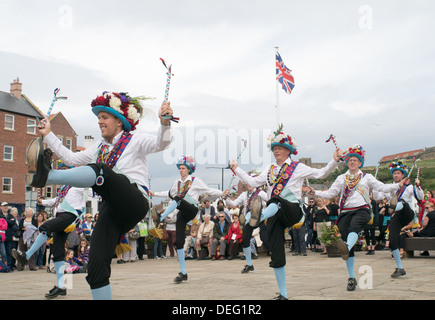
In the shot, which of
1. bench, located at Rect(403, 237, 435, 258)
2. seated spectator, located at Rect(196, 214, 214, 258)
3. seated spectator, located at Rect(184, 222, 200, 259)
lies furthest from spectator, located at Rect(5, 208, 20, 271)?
bench, located at Rect(403, 237, 435, 258)

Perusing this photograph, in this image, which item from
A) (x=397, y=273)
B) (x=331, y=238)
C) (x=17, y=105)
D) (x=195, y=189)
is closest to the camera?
(x=397, y=273)

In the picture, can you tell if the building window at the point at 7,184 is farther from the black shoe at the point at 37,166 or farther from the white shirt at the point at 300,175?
the black shoe at the point at 37,166

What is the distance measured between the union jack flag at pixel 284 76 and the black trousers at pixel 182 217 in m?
13.5

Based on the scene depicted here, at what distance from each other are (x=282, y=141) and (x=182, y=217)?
2729 mm

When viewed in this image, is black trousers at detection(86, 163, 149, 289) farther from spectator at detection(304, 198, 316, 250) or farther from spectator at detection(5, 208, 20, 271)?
spectator at detection(304, 198, 316, 250)

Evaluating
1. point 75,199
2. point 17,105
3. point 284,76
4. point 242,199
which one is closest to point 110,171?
point 75,199

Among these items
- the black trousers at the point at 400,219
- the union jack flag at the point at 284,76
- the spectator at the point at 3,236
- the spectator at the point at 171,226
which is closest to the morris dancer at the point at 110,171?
the black trousers at the point at 400,219

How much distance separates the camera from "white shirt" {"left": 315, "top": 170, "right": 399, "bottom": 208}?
7.13m

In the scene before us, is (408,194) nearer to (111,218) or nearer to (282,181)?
(282,181)

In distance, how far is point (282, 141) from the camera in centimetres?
647

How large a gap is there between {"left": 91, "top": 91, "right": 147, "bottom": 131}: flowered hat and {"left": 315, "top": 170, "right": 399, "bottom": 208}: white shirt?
4.00 m

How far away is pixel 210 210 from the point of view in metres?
16.0

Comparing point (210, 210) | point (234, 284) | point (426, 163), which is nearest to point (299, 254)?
point (210, 210)

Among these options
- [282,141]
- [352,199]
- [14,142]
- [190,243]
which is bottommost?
[190,243]
